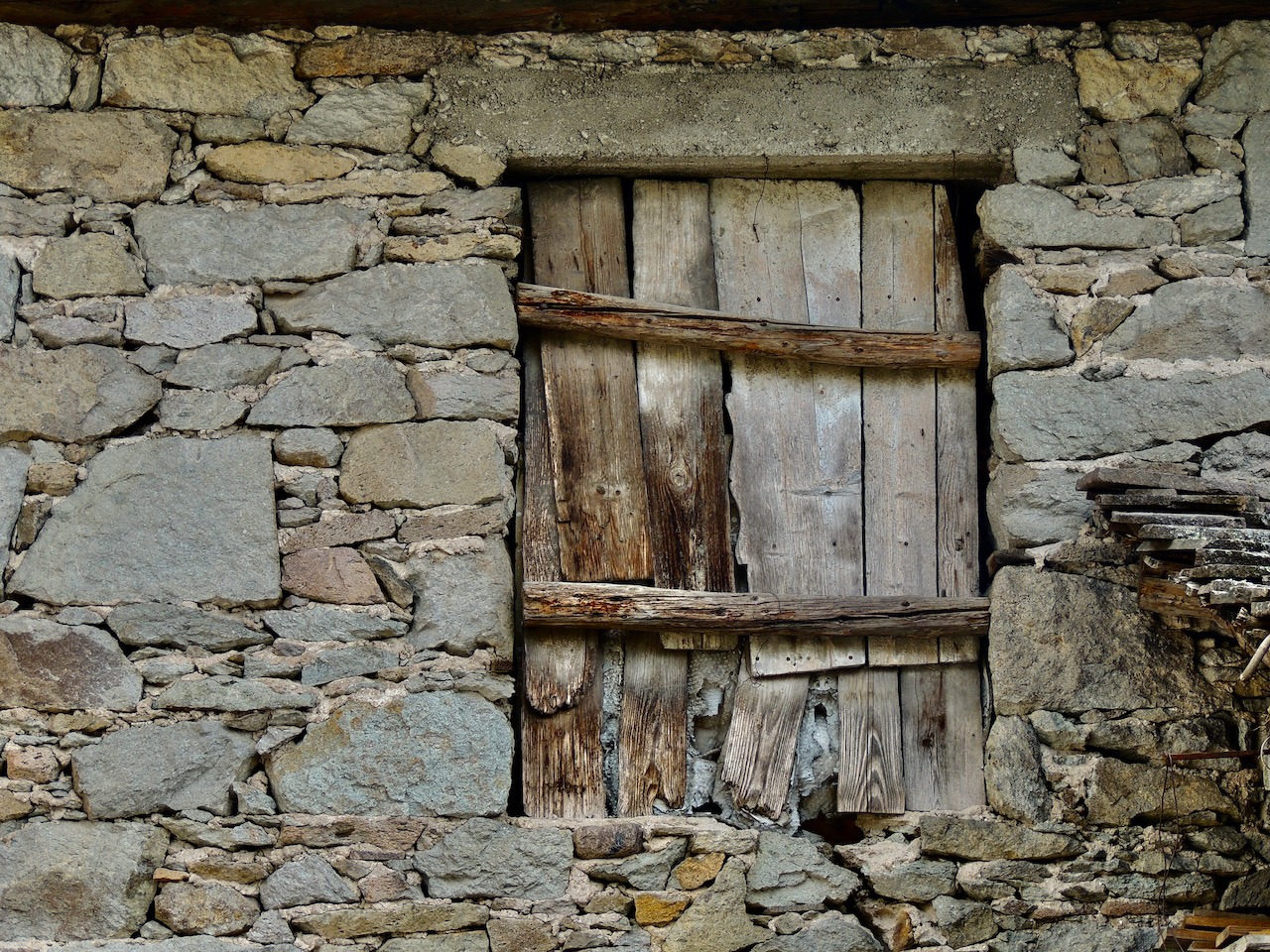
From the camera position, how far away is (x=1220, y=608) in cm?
246

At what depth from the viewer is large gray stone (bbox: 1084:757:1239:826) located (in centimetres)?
293

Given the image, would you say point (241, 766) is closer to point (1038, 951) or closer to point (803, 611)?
point (803, 611)

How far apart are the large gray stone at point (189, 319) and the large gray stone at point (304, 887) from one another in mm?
1315

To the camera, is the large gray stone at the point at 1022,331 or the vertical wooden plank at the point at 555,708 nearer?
the vertical wooden plank at the point at 555,708

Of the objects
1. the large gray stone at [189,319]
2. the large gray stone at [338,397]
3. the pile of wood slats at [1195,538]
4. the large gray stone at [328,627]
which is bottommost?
the large gray stone at [328,627]

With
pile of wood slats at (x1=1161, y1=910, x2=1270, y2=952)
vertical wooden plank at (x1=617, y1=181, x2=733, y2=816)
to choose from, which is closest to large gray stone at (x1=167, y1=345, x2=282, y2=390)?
vertical wooden plank at (x1=617, y1=181, x2=733, y2=816)

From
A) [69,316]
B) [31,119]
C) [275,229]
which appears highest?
[31,119]

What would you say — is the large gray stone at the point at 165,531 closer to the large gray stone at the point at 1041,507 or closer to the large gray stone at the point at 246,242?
the large gray stone at the point at 246,242

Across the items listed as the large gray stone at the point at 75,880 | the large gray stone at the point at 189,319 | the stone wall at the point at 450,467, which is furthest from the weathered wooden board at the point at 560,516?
the large gray stone at the point at 75,880

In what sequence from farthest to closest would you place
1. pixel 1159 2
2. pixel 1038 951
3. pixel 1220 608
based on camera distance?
pixel 1159 2, pixel 1038 951, pixel 1220 608

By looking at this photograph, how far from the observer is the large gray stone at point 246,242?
10.4 feet

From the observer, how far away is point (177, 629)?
2.95 metres

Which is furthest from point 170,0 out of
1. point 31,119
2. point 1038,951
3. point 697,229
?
point 1038,951

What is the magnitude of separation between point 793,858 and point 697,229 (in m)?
1.67
